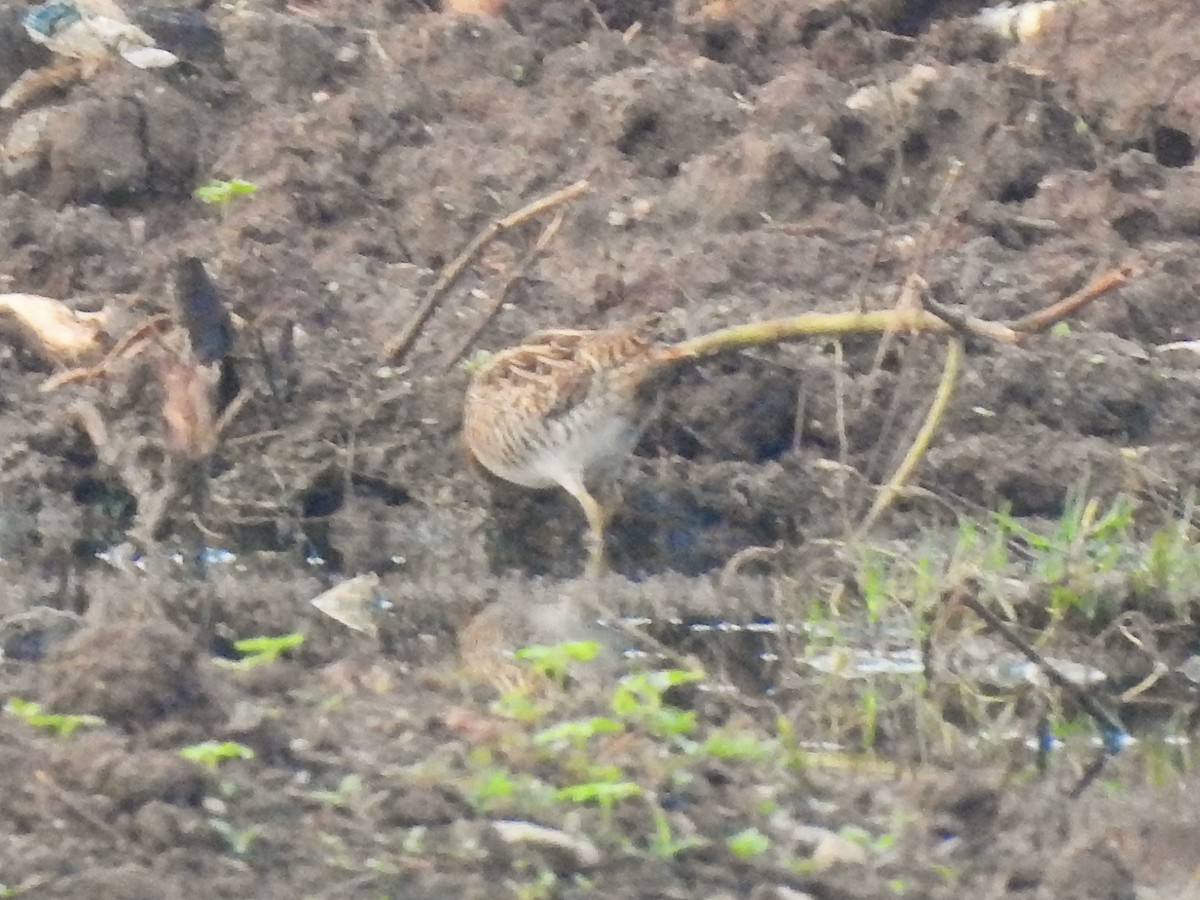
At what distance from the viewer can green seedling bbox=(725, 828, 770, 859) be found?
3.12 meters

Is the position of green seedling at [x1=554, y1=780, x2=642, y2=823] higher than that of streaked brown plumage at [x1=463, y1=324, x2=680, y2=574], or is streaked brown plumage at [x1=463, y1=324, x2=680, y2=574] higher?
green seedling at [x1=554, y1=780, x2=642, y2=823]

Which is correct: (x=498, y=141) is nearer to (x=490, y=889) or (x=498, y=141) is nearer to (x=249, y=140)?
(x=249, y=140)

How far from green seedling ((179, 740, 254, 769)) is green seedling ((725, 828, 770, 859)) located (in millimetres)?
801

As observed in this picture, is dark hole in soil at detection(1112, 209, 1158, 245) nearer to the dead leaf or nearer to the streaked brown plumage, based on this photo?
the streaked brown plumage

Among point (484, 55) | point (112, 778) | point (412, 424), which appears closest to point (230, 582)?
point (412, 424)

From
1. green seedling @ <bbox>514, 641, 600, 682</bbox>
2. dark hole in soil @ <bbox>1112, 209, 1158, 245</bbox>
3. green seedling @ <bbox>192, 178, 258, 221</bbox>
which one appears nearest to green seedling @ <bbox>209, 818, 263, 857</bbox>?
green seedling @ <bbox>514, 641, 600, 682</bbox>

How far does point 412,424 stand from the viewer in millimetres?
6582

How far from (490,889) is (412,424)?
3.79 metres

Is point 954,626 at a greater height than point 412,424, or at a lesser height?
greater

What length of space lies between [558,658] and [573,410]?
6.77ft

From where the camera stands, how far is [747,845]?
3129mm

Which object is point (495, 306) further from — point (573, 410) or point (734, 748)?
point (734, 748)

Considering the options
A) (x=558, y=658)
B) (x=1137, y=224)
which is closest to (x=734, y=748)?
(x=558, y=658)

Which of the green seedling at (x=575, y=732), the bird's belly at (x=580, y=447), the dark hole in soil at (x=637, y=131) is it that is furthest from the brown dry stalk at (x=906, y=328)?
the dark hole in soil at (x=637, y=131)
